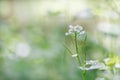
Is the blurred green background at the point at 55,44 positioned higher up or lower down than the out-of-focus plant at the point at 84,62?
lower down

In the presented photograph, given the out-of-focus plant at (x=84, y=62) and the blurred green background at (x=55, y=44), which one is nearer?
the out-of-focus plant at (x=84, y=62)

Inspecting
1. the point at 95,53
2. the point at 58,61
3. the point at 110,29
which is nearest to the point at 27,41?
the point at 58,61

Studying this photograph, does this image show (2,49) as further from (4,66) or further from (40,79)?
(40,79)

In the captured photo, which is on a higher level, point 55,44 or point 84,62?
point 84,62

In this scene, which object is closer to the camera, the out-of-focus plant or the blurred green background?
the out-of-focus plant

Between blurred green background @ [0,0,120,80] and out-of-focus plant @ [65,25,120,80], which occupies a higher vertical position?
Result: out-of-focus plant @ [65,25,120,80]

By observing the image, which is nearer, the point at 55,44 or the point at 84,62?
the point at 84,62

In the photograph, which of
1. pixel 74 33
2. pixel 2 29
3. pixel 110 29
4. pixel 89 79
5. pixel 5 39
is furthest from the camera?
pixel 2 29

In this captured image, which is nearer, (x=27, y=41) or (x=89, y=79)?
(x=89, y=79)
